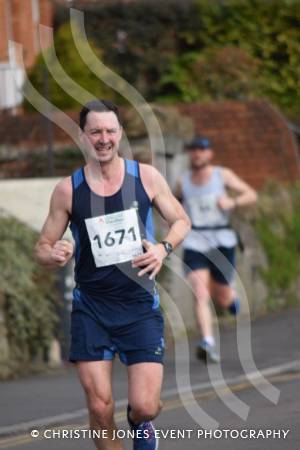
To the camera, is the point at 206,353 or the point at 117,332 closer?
the point at 117,332

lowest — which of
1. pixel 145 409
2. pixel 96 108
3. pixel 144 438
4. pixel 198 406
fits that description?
pixel 198 406

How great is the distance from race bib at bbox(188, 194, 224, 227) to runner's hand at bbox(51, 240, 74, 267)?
19.4 ft

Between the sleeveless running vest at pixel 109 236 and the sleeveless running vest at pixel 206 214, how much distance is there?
561 cm

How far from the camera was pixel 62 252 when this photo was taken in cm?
771

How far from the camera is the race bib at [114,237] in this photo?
7.92 metres

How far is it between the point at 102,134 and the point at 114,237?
55 centimetres

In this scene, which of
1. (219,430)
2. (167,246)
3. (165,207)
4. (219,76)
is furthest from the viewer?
(219,76)

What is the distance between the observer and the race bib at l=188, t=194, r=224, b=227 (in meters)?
13.6

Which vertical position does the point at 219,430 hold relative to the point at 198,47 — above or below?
below

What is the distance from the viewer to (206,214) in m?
13.7

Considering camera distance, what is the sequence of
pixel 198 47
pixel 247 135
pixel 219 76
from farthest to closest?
1. pixel 198 47
2. pixel 219 76
3. pixel 247 135

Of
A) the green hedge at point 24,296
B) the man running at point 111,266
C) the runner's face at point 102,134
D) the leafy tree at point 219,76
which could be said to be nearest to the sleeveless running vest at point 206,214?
the green hedge at point 24,296

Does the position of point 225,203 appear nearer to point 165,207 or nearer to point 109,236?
point 165,207

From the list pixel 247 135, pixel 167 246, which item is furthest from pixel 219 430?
pixel 247 135
